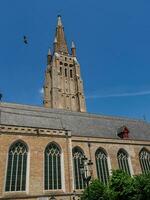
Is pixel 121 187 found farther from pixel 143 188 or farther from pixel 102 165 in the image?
pixel 102 165

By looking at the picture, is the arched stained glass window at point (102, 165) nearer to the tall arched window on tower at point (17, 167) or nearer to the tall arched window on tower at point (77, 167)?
the tall arched window on tower at point (77, 167)

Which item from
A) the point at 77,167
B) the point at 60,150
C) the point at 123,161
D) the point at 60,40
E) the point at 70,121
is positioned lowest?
the point at 77,167

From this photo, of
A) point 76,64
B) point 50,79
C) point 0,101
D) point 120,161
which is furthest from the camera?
point 76,64

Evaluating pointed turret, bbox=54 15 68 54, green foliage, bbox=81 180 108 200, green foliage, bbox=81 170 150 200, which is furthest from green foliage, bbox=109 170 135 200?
pointed turret, bbox=54 15 68 54

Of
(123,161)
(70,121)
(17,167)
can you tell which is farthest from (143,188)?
(70,121)

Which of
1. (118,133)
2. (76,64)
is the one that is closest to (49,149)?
(118,133)

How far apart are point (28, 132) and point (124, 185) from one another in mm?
10632

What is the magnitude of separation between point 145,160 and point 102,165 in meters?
7.09

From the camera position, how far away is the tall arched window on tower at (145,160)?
29.3 meters

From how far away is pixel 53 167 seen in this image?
23.0 m

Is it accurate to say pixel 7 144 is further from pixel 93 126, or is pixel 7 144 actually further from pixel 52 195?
pixel 93 126

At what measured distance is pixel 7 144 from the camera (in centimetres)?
2173

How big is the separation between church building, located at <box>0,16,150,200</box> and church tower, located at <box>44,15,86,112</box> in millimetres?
24126

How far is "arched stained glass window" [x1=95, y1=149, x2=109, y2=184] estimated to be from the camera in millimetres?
25953
